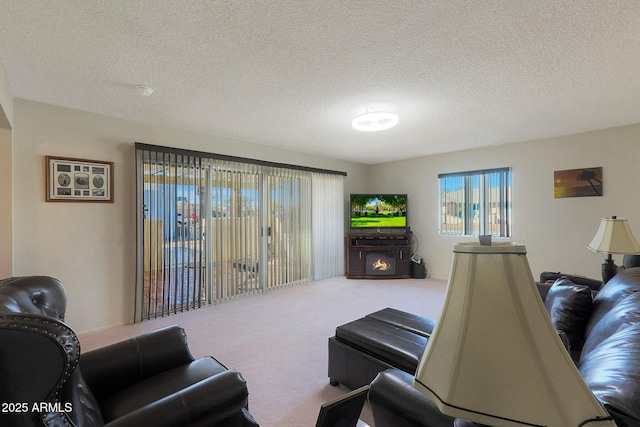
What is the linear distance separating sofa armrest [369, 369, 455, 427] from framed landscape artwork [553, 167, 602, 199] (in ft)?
14.8

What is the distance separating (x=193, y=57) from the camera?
2080 millimetres

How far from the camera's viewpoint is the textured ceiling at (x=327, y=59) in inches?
64.0

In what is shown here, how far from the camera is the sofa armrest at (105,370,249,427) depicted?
40.0 inches

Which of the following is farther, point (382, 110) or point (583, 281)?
point (382, 110)

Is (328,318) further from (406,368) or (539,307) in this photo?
(539,307)

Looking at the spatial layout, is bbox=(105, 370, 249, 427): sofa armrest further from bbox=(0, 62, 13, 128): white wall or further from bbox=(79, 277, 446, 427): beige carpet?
bbox=(0, 62, 13, 128): white wall

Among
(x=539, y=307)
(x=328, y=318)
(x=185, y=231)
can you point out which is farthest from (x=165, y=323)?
(x=539, y=307)

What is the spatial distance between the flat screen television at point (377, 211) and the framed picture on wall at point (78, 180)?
4.14m

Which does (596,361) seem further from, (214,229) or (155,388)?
(214,229)

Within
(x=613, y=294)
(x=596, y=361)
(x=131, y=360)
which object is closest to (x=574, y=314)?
(x=613, y=294)

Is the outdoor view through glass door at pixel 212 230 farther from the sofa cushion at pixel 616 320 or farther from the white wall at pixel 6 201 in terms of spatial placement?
the sofa cushion at pixel 616 320

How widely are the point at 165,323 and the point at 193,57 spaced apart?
9.56ft

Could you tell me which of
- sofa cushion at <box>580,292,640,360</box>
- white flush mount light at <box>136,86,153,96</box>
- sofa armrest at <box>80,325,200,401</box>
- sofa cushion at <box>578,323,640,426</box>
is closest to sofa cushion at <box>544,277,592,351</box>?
sofa cushion at <box>580,292,640,360</box>

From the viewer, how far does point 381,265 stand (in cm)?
570
